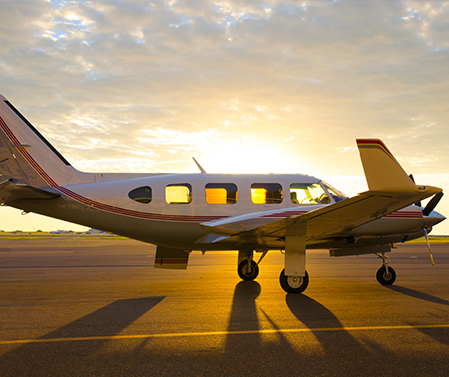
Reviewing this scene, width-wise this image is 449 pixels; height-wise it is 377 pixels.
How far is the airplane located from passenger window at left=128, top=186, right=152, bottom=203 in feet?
0.11

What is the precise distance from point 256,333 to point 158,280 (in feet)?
24.4

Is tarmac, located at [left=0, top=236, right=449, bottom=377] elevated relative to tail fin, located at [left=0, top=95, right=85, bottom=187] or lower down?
lower down

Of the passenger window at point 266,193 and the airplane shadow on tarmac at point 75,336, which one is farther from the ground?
the passenger window at point 266,193

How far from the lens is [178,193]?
11.3m

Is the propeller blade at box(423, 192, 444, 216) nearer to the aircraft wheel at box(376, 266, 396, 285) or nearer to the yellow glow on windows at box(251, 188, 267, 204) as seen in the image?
the aircraft wheel at box(376, 266, 396, 285)

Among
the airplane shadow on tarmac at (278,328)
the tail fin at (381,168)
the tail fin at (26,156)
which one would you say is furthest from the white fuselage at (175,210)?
the tail fin at (381,168)

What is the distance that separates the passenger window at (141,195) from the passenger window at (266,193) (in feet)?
11.3

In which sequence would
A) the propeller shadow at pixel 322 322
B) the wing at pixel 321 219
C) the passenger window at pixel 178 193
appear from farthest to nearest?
the passenger window at pixel 178 193 < the wing at pixel 321 219 < the propeller shadow at pixel 322 322

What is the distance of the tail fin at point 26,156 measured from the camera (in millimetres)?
11492

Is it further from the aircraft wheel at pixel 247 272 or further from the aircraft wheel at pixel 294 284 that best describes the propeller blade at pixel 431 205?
the aircraft wheel at pixel 247 272

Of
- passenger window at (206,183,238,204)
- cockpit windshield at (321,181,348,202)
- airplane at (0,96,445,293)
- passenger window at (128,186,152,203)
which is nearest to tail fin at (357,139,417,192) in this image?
airplane at (0,96,445,293)

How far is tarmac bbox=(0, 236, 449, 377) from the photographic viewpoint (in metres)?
4.46

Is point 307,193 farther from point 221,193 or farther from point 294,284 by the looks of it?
point 294,284

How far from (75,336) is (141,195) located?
5917 millimetres
